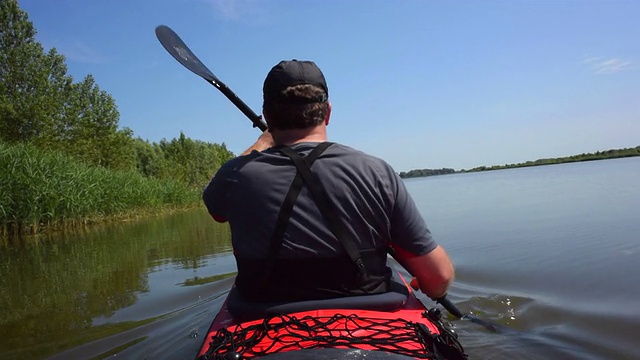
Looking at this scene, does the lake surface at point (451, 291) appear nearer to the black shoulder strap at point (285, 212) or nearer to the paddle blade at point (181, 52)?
the black shoulder strap at point (285, 212)

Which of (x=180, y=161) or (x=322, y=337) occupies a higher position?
(x=180, y=161)

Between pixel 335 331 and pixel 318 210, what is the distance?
0.45 metres

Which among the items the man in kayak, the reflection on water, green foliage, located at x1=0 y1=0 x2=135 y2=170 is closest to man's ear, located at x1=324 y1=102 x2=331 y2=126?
the man in kayak

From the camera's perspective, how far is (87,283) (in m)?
6.09

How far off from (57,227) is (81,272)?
704 cm

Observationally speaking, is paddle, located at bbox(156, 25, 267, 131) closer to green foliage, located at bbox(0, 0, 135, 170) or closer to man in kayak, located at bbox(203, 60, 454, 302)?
man in kayak, located at bbox(203, 60, 454, 302)

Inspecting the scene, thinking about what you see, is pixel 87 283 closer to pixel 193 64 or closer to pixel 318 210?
pixel 193 64

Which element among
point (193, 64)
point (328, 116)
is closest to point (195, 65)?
point (193, 64)

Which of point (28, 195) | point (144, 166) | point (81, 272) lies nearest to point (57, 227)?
point (28, 195)

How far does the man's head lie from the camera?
1.99 m

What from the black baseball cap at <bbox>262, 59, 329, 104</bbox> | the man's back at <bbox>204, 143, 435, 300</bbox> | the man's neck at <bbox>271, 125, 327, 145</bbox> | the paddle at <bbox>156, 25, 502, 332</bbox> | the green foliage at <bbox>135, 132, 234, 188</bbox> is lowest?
the man's back at <bbox>204, 143, 435, 300</bbox>

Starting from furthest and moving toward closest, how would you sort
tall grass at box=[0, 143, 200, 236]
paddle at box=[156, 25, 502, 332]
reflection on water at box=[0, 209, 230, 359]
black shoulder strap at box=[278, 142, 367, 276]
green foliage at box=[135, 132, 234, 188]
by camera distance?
1. green foliage at box=[135, 132, 234, 188]
2. tall grass at box=[0, 143, 200, 236]
3. paddle at box=[156, 25, 502, 332]
4. reflection on water at box=[0, 209, 230, 359]
5. black shoulder strap at box=[278, 142, 367, 276]

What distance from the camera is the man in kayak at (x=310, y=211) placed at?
5.96ft

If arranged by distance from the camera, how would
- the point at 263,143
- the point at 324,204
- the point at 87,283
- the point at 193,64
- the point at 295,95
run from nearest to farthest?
the point at 324,204, the point at 295,95, the point at 263,143, the point at 193,64, the point at 87,283
